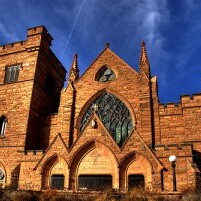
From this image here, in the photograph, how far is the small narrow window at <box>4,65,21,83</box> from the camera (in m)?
26.7

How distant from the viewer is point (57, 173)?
21000 mm

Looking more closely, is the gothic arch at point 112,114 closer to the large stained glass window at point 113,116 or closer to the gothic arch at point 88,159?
the large stained glass window at point 113,116

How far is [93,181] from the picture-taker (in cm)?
2019

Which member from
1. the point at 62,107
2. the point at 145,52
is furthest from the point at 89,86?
the point at 145,52

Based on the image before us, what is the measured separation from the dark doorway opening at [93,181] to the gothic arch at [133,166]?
34.4 inches

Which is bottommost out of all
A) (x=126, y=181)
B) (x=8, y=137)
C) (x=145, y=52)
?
(x=126, y=181)

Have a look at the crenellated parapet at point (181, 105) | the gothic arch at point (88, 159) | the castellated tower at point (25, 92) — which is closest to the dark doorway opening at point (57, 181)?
the gothic arch at point (88, 159)

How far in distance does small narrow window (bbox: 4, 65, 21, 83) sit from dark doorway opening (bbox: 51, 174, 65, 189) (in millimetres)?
9662

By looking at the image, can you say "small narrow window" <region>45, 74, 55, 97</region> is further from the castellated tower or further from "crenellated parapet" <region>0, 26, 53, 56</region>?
"crenellated parapet" <region>0, 26, 53, 56</region>

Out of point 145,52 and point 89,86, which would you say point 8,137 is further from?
point 145,52

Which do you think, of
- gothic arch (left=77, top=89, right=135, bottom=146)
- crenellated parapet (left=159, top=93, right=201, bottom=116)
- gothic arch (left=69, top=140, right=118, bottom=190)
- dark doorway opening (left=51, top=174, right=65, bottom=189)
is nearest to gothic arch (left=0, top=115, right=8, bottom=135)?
gothic arch (left=77, top=89, right=135, bottom=146)

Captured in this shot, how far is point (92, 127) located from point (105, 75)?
233 inches

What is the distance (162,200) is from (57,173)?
909cm

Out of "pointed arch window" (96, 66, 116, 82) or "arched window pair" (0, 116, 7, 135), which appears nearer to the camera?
"arched window pair" (0, 116, 7, 135)
